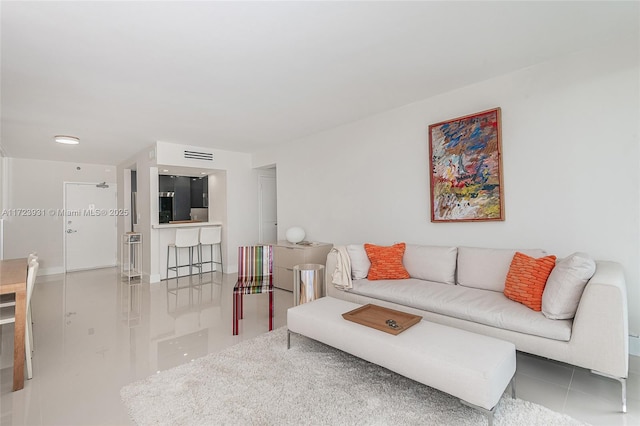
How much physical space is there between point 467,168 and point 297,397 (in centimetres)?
268

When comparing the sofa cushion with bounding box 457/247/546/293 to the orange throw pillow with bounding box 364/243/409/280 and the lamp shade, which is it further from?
the lamp shade

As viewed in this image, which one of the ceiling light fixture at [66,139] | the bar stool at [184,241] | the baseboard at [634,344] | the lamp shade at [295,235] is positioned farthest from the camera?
the bar stool at [184,241]

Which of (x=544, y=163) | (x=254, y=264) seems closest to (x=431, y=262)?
(x=544, y=163)

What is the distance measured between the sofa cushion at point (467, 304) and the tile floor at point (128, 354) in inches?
16.6

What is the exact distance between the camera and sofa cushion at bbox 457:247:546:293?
105 inches

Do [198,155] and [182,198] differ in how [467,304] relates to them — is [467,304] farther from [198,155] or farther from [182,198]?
[182,198]

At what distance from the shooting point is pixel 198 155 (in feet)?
18.2

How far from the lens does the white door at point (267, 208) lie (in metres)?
6.48

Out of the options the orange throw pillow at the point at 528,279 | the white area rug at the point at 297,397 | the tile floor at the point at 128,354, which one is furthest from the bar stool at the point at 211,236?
the orange throw pillow at the point at 528,279

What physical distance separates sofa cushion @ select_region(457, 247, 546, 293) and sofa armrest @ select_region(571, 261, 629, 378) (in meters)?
0.71

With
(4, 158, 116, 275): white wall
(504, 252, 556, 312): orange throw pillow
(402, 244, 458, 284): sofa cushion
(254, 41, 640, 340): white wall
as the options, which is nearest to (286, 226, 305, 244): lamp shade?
(254, 41, 640, 340): white wall

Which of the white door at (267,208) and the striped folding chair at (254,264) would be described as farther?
the white door at (267,208)

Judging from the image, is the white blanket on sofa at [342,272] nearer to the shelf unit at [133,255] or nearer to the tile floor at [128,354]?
the tile floor at [128,354]

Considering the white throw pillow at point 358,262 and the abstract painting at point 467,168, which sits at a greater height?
the abstract painting at point 467,168
